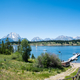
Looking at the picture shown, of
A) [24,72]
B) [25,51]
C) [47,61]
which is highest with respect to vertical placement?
[25,51]

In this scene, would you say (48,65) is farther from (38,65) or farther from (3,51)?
(3,51)

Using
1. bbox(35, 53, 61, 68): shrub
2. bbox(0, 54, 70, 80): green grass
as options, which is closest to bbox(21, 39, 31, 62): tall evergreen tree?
bbox(35, 53, 61, 68): shrub

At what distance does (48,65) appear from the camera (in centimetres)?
3278

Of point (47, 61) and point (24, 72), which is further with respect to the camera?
point (47, 61)

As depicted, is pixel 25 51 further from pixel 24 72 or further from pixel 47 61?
pixel 24 72

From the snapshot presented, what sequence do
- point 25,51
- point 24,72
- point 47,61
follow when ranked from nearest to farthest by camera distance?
point 24,72
point 47,61
point 25,51

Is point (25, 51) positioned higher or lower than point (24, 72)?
higher

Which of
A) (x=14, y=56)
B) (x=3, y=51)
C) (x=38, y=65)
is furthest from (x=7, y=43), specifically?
(x=38, y=65)

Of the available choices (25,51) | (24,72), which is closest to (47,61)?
(24,72)

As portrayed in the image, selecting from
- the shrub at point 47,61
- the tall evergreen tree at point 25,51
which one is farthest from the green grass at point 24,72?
the tall evergreen tree at point 25,51

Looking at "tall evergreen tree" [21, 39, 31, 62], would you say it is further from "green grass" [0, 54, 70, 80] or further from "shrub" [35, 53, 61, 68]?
"green grass" [0, 54, 70, 80]

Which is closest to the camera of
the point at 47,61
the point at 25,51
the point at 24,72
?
the point at 24,72

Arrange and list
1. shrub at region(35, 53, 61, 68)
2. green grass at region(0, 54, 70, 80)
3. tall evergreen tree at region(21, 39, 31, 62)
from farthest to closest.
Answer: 1. tall evergreen tree at region(21, 39, 31, 62)
2. shrub at region(35, 53, 61, 68)
3. green grass at region(0, 54, 70, 80)

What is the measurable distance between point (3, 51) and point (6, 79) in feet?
207
